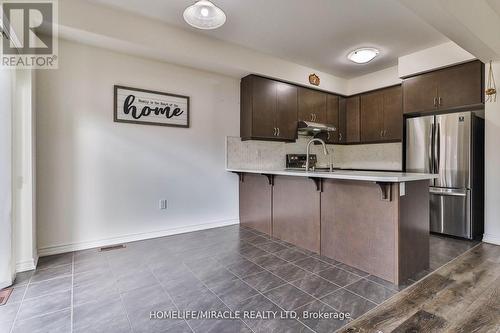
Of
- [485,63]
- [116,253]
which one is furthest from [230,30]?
[485,63]

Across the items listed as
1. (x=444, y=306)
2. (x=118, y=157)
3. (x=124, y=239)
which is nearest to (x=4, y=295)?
(x=124, y=239)

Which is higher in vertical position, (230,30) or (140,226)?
(230,30)

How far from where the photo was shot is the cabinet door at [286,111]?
13.5 ft

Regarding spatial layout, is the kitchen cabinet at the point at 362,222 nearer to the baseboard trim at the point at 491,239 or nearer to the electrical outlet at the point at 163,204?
the baseboard trim at the point at 491,239

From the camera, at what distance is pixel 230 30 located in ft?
10.3

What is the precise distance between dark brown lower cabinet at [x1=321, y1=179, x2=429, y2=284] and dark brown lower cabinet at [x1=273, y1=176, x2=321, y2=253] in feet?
0.59

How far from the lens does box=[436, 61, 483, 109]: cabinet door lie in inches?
126

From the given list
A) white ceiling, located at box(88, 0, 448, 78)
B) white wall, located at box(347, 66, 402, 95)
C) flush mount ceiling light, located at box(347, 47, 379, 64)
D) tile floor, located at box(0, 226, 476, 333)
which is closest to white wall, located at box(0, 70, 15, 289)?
tile floor, located at box(0, 226, 476, 333)

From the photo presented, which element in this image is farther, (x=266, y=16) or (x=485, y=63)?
(x=485, y=63)

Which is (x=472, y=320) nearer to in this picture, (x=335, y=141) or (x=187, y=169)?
(x=187, y=169)

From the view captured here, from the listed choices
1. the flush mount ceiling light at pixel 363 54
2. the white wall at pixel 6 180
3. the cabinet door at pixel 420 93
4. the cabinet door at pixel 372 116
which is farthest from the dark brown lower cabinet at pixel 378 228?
the white wall at pixel 6 180

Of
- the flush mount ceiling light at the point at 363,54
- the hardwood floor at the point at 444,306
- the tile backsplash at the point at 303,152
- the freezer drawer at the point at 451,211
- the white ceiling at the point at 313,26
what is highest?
the white ceiling at the point at 313,26

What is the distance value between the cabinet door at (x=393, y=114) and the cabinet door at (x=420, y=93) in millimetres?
339

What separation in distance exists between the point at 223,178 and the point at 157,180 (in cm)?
101
